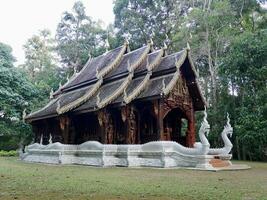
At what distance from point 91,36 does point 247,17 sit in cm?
1732

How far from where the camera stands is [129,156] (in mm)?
15758

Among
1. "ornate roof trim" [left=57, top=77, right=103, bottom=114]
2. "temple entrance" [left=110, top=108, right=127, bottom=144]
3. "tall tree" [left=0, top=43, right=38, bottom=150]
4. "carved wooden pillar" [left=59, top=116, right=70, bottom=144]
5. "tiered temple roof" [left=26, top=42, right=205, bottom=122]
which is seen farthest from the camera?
"tall tree" [left=0, top=43, right=38, bottom=150]

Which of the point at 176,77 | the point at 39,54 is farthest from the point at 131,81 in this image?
the point at 39,54

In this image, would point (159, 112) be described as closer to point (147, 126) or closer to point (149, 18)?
point (147, 126)

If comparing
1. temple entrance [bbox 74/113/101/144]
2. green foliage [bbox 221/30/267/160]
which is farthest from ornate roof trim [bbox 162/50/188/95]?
green foliage [bbox 221/30/267/160]

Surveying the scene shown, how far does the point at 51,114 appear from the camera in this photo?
19078mm

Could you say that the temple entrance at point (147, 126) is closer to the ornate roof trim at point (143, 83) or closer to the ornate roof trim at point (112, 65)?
the ornate roof trim at point (143, 83)

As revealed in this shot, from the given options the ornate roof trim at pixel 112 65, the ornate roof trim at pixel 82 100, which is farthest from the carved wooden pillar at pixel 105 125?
the ornate roof trim at pixel 112 65

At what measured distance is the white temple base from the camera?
14.8 m

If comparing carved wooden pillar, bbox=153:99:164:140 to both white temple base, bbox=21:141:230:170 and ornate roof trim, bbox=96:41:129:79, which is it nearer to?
white temple base, bbox=21:141:230:170

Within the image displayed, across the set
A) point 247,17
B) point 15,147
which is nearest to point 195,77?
point 247,17

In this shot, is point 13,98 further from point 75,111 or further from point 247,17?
point 247,17

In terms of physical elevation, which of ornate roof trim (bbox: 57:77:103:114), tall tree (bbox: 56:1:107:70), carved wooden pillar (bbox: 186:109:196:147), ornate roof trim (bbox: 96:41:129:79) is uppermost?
tall tree (bbox: 56:1:107:70)

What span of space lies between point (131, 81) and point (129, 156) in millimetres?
4893
